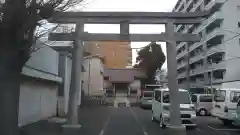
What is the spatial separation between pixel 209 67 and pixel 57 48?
43.2 metres

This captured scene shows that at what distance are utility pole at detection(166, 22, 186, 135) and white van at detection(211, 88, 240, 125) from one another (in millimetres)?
4106

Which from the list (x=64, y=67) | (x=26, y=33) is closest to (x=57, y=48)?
(x=64, y=67)

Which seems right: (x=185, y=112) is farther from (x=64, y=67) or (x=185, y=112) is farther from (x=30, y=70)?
(x=64, y=67)

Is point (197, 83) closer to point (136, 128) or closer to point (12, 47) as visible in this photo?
point (136, 128)

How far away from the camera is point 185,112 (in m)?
18.0

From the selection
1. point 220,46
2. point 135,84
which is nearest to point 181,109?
point 220,46

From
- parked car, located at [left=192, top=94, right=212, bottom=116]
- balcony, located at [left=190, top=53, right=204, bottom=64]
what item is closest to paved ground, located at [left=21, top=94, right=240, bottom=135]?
parked car, located at [left=192, top=94, right=212, bottom=116]

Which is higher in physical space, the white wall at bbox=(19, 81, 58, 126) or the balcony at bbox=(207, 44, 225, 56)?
the balcony at bbox=(207, 44, 225, 56)

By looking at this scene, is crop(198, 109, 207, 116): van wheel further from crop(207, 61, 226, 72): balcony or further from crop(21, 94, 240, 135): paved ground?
crop(207, 61, 226, 72): balcony

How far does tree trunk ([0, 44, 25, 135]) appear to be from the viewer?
8.97 metres

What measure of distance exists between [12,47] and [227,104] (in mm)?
13818

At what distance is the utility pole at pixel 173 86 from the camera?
16.3 metres

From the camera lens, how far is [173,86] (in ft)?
54.5

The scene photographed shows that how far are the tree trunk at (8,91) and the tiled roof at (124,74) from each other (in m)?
58.3
